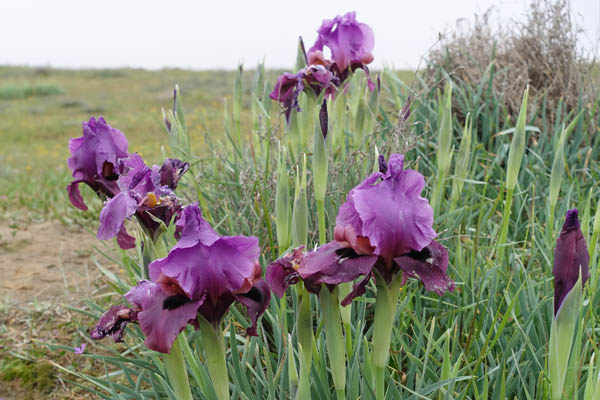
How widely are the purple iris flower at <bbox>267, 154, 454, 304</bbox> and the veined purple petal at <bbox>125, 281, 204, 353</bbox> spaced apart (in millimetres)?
212

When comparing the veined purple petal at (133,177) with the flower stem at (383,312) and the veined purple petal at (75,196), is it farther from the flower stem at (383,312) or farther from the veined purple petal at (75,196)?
the flower stem at (383,312)

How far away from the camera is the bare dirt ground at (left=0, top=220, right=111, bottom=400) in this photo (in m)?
2.42

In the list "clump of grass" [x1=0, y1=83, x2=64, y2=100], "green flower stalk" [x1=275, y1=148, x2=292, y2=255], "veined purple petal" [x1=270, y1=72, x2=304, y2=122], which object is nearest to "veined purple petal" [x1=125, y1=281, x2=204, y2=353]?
"green flower stalk" [x1=275, y1=148, x2=292, y2=255]

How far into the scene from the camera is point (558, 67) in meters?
4.03

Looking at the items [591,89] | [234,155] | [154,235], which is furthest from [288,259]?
[591,89]

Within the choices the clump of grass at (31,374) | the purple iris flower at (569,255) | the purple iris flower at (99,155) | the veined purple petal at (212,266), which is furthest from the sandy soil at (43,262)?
the purple iris flower at (569,255)

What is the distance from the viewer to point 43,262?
3.61 metres

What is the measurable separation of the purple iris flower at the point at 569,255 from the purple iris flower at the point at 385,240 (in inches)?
7.5

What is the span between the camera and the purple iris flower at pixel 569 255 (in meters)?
0.93

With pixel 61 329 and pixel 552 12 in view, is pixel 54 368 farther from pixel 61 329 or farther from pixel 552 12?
pixel 552 12

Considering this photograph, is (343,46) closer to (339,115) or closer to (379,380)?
(339,115)

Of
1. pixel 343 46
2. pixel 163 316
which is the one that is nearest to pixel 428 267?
pixel 163 316

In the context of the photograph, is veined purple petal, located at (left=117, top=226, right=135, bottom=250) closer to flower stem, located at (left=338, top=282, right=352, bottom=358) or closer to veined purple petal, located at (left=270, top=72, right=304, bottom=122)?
flower stem, located at (left=338, top=282, right=352, bottom=358)

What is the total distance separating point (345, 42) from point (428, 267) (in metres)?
1.65
